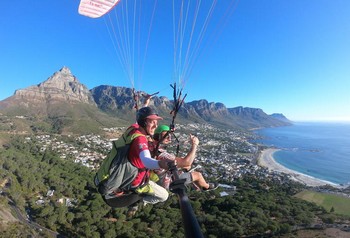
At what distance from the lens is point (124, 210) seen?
2839 cm

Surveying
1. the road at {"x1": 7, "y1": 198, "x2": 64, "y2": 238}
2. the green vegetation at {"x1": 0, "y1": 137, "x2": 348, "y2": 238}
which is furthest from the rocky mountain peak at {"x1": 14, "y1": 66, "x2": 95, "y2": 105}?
the road at {"x1": 7, "y1": 198, "x2": 64, "y2": 238}

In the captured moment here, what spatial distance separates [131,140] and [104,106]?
155491mm

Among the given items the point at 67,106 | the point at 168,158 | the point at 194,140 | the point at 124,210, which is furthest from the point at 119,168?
the point at 67,106

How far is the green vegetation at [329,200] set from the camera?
3735cm

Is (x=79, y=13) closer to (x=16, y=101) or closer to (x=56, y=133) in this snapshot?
(x=56, y=133)

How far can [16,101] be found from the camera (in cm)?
11569

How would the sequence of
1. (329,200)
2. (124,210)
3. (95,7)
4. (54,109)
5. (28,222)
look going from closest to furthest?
(95,7)
(28,222)
(124,210)
(329,200)
(54,109)

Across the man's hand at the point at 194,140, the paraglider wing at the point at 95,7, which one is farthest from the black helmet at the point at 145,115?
the paraglider wing at the point at 95,7

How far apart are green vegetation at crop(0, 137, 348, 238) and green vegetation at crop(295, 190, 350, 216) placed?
2.60 meters

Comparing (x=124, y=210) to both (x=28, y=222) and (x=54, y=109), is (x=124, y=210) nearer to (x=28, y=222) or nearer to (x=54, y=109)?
(x=28, y=222)

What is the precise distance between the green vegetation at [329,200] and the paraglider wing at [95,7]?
41429 millimetres

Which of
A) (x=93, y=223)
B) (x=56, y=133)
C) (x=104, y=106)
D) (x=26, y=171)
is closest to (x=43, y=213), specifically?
(x=93, y=223)

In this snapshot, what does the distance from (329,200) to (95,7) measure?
151 feet

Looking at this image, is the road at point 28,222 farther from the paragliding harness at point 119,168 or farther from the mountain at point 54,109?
the mountain at point 54,109
